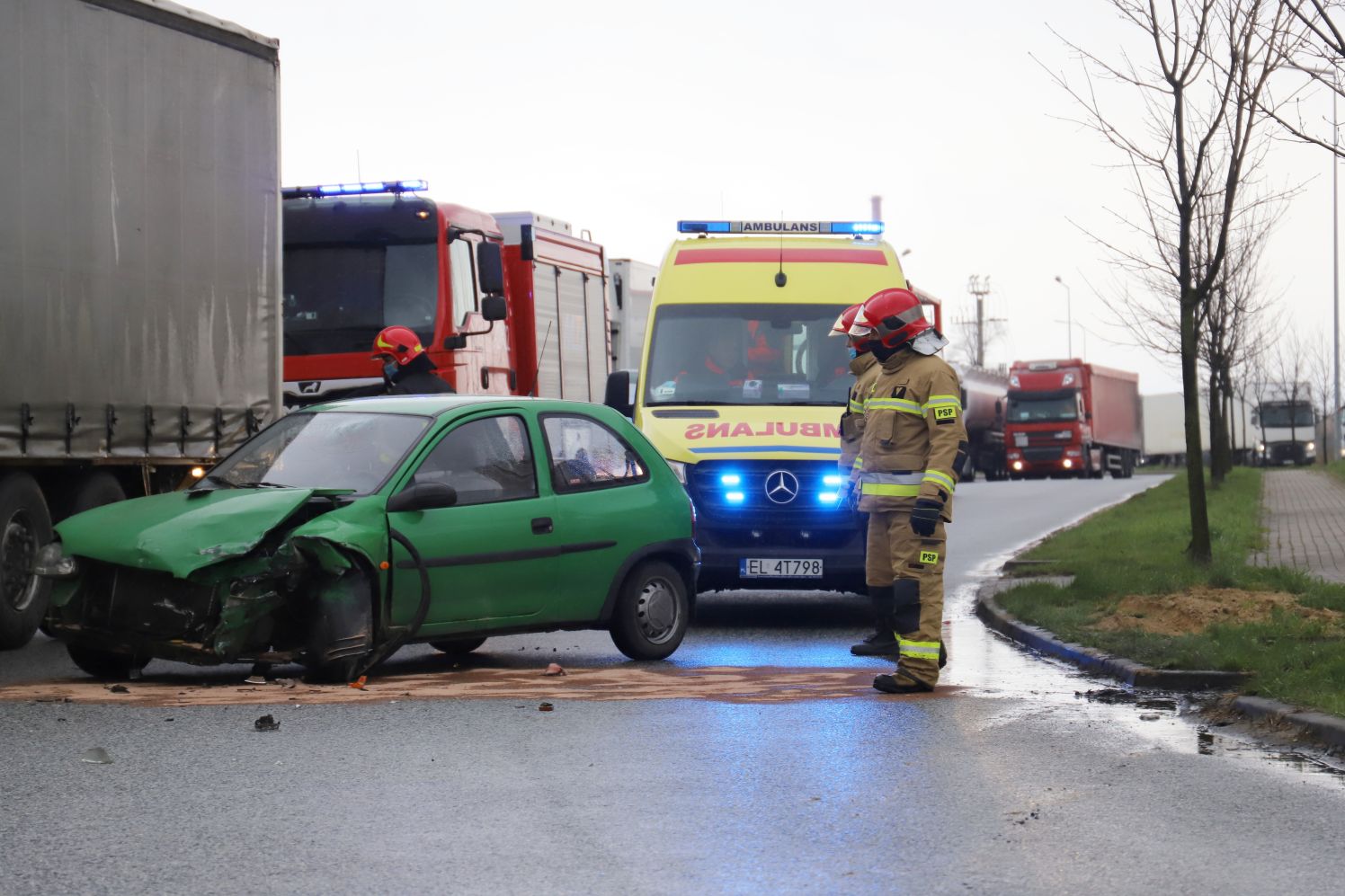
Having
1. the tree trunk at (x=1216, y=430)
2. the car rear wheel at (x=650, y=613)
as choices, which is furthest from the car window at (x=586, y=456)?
the tree trunk at (x=1216, y=430)

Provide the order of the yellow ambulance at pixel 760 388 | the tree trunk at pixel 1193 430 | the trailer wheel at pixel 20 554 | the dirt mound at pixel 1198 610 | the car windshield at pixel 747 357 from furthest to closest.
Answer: the tree trunk at pixel 1193 430 < the car windshield at pixel 747 357 < the yellow ambulance at pixel 760 388 < the dirt mound at pixel 1198 610 < the trailer wheel at pixel 20 554

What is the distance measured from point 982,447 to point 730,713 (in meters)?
48.8

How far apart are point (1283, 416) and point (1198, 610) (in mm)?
74373

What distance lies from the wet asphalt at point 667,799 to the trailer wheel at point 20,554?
311 cm

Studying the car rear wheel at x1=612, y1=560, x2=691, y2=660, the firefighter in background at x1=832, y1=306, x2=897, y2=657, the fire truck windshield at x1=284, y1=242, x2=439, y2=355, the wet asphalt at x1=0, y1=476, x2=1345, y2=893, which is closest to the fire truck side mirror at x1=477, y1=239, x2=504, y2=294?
the fire truck windshield at x1=284, y1=242, x2=439, y2=355

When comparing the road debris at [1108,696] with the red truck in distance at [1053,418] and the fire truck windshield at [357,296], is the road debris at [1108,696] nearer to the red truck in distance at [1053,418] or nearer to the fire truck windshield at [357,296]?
the fire truck windshield at [357,296]

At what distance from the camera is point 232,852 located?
5684 mm

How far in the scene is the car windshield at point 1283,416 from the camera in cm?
8238

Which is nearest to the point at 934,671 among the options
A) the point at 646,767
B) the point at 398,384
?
the point at 646,767

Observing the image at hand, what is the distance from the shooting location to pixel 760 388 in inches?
545

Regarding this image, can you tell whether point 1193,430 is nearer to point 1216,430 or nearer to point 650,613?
point 650,613

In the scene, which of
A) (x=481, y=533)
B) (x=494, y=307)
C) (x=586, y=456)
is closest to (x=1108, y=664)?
(x=586, y=456)

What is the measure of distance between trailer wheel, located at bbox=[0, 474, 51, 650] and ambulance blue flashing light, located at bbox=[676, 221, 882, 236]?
5.62 meters

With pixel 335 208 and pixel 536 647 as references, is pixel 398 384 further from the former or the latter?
pixel 335 208
